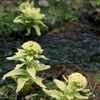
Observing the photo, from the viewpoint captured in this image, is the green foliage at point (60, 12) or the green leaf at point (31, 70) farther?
the green foliage at point (60, 12)

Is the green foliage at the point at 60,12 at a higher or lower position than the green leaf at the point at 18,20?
lower

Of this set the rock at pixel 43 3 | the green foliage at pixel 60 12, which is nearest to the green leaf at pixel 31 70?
the green foliage at pixel 60 12

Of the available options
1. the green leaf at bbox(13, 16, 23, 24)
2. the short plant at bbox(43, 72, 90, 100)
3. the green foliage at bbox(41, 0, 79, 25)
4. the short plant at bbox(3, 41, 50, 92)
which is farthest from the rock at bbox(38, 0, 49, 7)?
the short plant at bbox(43, 72, 90, 100)

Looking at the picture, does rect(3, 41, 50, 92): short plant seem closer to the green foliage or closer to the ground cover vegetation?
the ground cover vegetation

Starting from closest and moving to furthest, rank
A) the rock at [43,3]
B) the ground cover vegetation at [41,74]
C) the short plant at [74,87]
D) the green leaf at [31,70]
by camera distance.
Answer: the short plant at [74,87], the ground cover vegetation at [41,74], the green leaf at [31,70], the rock at [43,3]

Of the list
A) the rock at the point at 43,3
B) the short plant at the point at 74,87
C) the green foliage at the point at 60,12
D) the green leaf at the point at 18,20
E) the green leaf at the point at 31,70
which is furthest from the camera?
the rock at the point at 43,3

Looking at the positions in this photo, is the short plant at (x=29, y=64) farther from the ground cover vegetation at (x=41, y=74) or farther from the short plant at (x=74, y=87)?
the short plant at (x=74, y=87)

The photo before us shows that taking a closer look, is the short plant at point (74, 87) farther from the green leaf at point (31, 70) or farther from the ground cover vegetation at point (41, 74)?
the green leaf at point (31, 70)

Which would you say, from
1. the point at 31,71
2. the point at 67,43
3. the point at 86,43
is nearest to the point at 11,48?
the point at 67,43

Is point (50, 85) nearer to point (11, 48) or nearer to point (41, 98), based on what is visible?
point (41, 98)
